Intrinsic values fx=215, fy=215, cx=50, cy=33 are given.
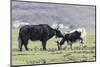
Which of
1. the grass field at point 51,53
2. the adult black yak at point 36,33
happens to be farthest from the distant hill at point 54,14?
the grass field at point 51,53

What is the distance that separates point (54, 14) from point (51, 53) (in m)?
0.48

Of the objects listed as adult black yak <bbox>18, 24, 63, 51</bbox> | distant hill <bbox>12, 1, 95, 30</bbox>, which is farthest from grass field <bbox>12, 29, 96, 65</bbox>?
distant hill <bbox>12, 1, 95, 30</bbox>

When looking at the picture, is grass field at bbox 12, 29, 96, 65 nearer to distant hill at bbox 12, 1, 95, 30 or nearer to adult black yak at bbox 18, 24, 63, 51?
adult black yak at bbox 18, 24, 63, 51

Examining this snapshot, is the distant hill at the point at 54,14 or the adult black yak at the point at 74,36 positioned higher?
the distant hill at the point at 54,14

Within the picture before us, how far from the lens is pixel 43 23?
102 inches

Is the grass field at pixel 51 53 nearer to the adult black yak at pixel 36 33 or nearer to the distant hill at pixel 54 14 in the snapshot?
the adult black yak at pixel 36 33

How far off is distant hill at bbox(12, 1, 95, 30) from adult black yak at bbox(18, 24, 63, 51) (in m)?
0.06

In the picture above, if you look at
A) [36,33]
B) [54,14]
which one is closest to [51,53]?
[36,33]

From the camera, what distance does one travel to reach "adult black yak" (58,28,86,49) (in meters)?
2.69

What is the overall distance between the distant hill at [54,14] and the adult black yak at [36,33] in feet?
0.20

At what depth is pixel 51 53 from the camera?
2.61m

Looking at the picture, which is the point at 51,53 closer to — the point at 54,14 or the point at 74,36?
the point at 74,36

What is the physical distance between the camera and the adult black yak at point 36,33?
8.21 feet
